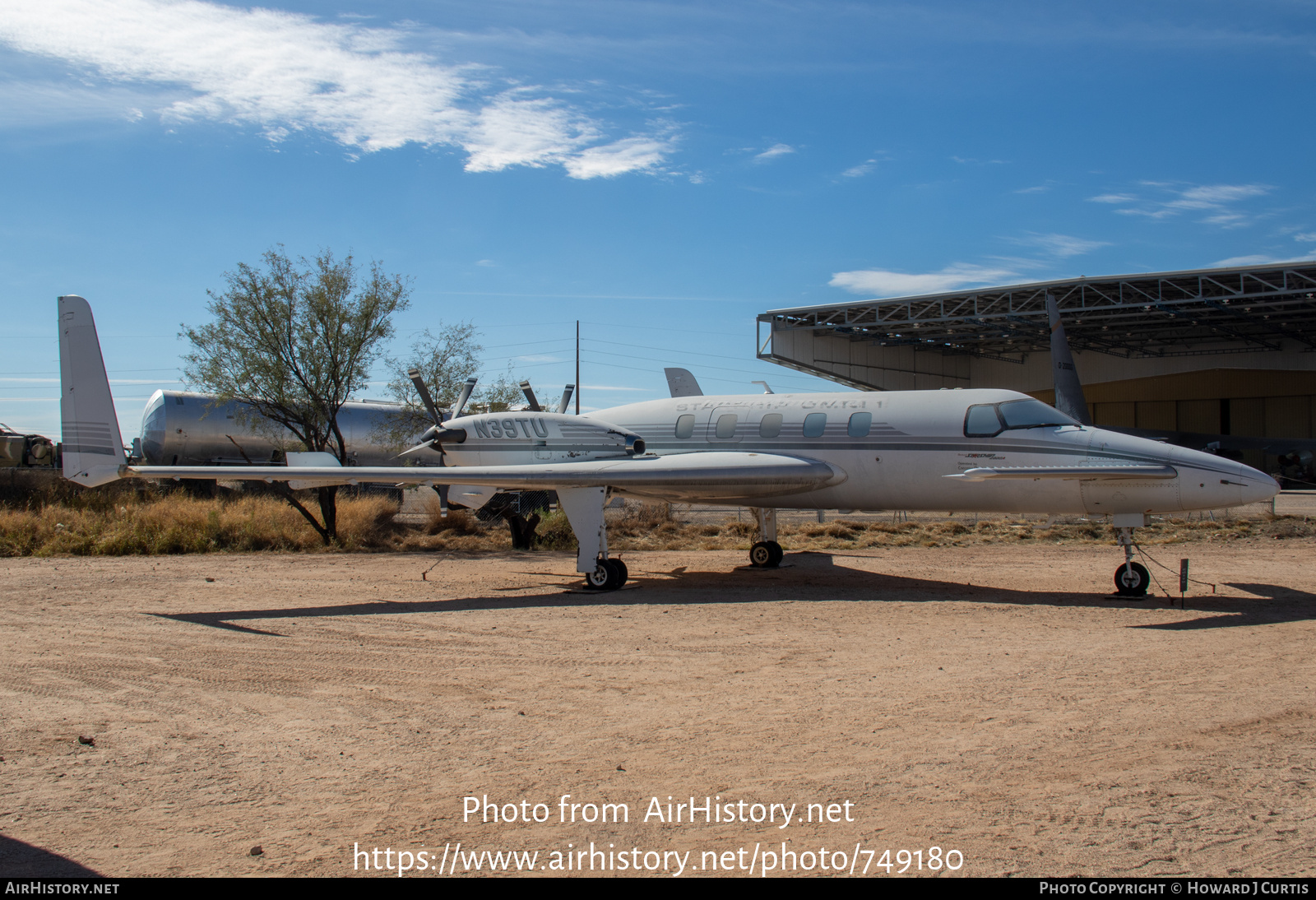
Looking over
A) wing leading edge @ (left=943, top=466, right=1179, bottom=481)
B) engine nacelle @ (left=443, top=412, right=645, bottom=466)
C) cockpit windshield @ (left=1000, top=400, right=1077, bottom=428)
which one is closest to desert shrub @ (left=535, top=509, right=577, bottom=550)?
engine nacelle @ (left=443, top=412, right=645, bottom=466)

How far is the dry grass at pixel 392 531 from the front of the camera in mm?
18828

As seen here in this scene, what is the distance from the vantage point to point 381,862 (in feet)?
13.9

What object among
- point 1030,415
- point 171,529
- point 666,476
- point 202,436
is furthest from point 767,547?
point 202,436

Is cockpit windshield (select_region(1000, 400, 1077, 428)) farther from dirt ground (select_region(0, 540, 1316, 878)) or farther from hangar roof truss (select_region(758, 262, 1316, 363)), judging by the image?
hangar roof truss (select_region(758, 262, 1316, 363))

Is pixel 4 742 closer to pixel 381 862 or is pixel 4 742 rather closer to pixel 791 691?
pixel 381 862

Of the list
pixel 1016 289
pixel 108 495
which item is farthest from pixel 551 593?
pixel 1016 289

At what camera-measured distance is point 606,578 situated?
46.0ft

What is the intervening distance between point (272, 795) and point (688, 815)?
2491mm

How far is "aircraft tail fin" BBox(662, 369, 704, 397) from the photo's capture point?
19734mm

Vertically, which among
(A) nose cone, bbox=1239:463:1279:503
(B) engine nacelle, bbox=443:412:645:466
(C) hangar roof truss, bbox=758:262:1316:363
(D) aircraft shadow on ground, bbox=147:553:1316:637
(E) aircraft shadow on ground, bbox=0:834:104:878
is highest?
(C) hangar roof truss, bbox=758:262:1316:363

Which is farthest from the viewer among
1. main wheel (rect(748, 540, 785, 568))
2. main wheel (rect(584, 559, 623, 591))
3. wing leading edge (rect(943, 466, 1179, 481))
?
main wheel (rect(748, 540, 785, 568))

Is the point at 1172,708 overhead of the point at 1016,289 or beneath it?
beneath

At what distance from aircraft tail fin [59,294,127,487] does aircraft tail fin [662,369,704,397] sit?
432 inches

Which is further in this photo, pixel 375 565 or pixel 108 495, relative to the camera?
pixel 108 495
